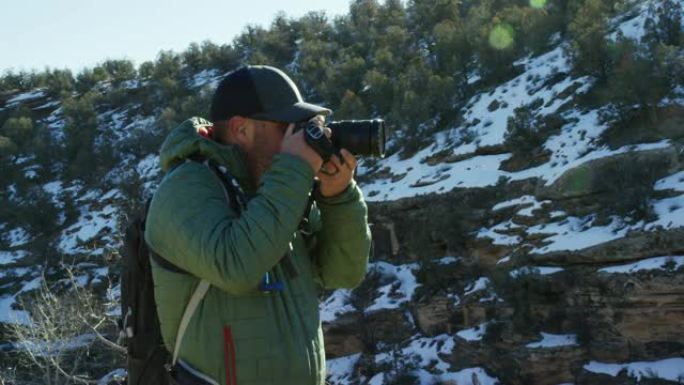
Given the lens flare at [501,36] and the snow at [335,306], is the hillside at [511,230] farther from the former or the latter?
the lens flare at [501,36]

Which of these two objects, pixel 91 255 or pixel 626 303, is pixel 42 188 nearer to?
pixel 91 255

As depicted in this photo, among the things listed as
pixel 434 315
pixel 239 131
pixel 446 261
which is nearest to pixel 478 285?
pixel 434 315

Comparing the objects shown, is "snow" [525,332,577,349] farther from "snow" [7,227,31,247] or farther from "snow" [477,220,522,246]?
"snow" [7,227,31,247]

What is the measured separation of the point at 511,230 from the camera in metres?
13.9

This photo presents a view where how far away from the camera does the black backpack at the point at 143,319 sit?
6.18 feet

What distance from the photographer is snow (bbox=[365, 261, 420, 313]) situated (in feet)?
49.4

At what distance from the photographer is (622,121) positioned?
563 inches

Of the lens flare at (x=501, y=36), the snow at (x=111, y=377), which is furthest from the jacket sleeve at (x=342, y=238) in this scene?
the lens flare at (x=501, y=36)

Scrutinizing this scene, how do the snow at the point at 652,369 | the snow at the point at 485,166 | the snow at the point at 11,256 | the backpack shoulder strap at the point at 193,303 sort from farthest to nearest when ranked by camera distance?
1. the snow at the point at 11,256
2. the snow at the point at 485,166
3. the snow at the point at 652,369
4. the backpack shoulder strap at the point at 193,303

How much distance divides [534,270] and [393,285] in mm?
3755

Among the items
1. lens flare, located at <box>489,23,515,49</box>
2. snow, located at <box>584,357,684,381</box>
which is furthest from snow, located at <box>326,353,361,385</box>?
lens flare, located at <box>489,23,515,49</box>

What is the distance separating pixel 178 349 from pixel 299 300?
333 millimetres

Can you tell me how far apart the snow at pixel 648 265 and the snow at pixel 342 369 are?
5298 mm

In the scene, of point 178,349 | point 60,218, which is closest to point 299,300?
point 178,349
